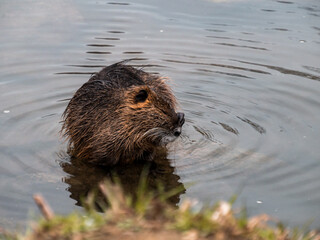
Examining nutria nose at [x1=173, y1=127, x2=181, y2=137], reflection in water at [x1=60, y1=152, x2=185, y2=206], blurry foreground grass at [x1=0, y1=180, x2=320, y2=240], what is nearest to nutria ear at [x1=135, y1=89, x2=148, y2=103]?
nutria nose at [x1=173, y1=127, x2=181, y2=137]

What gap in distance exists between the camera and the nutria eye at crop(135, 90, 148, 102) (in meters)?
5.56

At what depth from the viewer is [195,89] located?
25.0 feet

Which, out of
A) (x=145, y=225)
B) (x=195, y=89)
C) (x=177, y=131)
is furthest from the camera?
(x=195, y=89)

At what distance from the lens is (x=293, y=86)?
7.57 m

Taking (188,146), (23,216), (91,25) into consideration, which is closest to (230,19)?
(91,25)

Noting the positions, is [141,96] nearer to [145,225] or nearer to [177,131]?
[177,131]

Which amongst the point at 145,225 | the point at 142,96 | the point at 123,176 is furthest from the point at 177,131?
the point at 145,225

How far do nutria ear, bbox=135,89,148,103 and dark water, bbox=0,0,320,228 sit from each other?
0.72 m

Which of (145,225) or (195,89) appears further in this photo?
(195,89)

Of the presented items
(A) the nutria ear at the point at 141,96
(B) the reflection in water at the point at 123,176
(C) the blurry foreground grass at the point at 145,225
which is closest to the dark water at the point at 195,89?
(B) the reflection in water at the point at 123,176

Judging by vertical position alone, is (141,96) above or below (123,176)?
above

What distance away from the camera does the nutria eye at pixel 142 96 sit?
5559 millimetres

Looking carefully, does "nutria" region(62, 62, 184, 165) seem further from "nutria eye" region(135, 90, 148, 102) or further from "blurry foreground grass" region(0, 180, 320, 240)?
"blurry foreground grass" region(0, 180, 320, 240)

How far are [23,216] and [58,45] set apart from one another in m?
4.37
